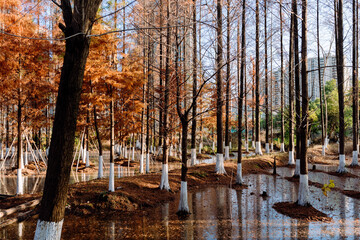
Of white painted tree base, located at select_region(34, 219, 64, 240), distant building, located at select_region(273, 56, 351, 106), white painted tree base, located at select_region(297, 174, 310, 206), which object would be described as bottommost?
white painted tree base, located at select_region(297, 174, 310, 206)

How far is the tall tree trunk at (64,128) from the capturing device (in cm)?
413

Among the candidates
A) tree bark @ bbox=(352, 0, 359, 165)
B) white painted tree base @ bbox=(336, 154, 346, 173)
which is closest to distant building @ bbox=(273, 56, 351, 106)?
tree bark @ bbox=(352, 0, 359, 165)

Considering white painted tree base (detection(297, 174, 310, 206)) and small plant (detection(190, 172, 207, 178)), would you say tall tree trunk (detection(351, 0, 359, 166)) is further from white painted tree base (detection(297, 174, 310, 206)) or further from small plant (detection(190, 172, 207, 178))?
white painted tree base (detection(297, 174, 310, 206))

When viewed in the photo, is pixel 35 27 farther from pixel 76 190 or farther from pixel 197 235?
pixel 197 235

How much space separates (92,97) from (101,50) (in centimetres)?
258

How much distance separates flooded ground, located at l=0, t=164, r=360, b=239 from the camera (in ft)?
22.3

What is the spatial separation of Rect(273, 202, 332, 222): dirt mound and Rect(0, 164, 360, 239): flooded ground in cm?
27

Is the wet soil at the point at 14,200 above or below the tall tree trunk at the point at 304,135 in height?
below

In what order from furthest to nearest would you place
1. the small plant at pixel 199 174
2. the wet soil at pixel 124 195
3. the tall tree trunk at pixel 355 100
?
the tall tree trunk at pixel 355 100
the small plant at pixel 199 174
the wet soil at pixel 124 195

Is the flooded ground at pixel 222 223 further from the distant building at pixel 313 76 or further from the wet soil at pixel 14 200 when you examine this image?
the distant building at pixel 313 76

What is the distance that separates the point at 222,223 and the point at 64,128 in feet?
18.9

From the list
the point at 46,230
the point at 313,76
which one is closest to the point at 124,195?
the point at 46,230

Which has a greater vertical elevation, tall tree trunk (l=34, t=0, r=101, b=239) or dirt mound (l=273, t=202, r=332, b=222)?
tall tree trunk (l=34, t=0, r=101, b=239)

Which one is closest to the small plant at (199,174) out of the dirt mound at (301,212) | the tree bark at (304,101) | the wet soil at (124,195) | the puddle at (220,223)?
A: the wet soil at (124,195)
